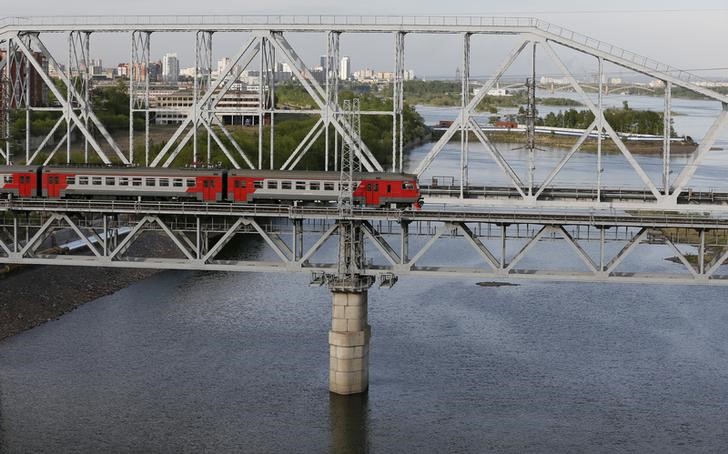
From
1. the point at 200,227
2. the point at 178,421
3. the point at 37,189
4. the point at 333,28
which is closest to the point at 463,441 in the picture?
the point at 178,421

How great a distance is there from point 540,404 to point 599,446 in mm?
4532

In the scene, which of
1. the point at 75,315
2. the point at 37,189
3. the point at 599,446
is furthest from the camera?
the point at 75,315

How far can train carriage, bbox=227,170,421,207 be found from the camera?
49.4 metres

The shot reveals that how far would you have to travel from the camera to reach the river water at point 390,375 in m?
42.8

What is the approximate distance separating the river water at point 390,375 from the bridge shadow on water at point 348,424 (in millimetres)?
96

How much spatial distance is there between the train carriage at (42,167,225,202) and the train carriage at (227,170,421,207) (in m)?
1.07

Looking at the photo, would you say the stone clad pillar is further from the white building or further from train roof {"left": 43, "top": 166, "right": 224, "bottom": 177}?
the white building

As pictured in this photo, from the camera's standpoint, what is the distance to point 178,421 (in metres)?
44.3

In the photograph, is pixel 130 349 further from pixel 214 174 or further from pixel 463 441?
pixel 463 441

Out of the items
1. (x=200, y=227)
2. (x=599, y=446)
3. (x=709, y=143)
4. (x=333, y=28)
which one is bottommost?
(x=599, y=446)

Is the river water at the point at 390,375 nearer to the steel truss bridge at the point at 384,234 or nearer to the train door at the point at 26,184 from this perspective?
the steel truss bridge at the point at 384,234

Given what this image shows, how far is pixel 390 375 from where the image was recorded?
49781 millimetres

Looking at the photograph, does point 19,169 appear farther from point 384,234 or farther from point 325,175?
point 384,234

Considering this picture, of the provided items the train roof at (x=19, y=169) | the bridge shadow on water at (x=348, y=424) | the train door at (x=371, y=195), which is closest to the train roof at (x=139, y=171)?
the train roof at (x=19, y=169)
